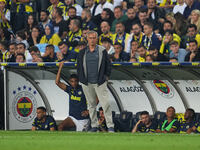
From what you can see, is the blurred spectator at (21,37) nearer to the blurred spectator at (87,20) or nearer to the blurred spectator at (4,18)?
the blurred spectator at (4,18)

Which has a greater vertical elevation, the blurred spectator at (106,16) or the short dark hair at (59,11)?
the short dark hair at (59,11)

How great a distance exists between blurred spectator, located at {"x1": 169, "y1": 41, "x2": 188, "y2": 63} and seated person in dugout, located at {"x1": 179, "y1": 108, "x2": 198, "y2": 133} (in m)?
1.44

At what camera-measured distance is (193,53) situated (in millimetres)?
10914

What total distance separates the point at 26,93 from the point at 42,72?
66cm

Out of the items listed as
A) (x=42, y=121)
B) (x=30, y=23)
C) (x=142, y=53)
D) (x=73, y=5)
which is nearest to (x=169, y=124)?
(x=142, y=53)

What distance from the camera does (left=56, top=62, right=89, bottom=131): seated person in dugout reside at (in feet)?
36.3

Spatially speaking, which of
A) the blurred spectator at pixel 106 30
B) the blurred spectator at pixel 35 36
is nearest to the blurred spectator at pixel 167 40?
the blurred spectator at pixel 106 30

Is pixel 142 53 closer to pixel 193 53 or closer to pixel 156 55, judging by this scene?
pixel 156 55

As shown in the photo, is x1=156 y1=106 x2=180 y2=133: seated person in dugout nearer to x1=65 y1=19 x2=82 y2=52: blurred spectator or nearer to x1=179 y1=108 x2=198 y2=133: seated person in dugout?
x1=179 y1=108 x2=198 y2=133: seated person in dugout

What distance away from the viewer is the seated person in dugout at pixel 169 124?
33.5 ft

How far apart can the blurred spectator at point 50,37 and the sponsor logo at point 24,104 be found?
187 cm

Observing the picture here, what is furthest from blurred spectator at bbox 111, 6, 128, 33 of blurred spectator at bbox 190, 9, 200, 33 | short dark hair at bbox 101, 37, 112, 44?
blurred spectator at bbox 190, 9, 200, 33

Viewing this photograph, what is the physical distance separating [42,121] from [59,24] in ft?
12.1

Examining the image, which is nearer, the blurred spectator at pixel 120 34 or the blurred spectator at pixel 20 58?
the blurred spectator at pixel 20 58
